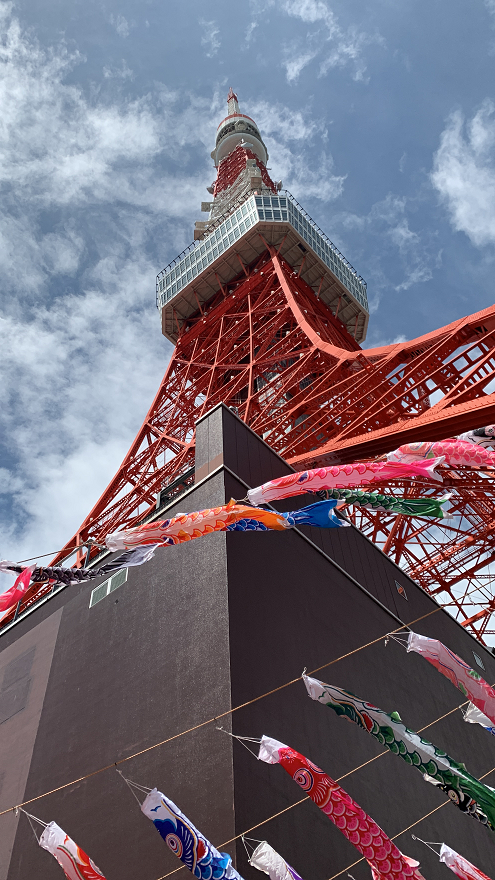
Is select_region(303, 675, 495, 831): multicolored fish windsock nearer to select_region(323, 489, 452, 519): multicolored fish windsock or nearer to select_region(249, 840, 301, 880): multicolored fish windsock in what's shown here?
select_region(249, 840, 301, 880): multicolored fish windsock

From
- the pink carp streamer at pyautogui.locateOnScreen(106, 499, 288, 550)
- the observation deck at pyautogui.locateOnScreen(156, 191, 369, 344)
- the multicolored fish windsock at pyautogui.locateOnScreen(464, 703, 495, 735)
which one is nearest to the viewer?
the pink carp streamer at pyautogui.locateOnScreen(106, 499, 288, 550)

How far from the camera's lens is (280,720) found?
6375mm

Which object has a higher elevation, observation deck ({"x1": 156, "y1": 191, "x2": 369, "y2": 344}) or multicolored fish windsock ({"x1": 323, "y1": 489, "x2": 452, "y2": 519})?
observation deck ({"x1": 156, "y1": 191, "x2": 369, "y2": 344})

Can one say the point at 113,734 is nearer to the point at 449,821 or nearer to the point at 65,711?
the point at 65,711

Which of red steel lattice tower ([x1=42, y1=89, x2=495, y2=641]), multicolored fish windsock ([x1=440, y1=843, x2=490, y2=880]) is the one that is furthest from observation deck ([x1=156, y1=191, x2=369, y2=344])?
multicolored fish windsock ([x1=440, y1=843, x2=490, y2=880])

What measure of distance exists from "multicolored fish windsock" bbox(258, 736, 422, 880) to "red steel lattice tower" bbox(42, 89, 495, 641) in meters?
2.82

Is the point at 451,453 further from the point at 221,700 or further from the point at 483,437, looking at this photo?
the point at 221,700

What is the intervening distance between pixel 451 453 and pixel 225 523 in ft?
7.66

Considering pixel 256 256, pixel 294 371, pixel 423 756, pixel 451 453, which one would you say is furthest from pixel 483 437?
pixel 256 256

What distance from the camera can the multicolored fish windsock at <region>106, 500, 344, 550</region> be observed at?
19.5ft

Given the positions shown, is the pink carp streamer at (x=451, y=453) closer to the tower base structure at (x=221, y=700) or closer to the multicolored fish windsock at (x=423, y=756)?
the multicolored fish windsock at (x=423, y=756)

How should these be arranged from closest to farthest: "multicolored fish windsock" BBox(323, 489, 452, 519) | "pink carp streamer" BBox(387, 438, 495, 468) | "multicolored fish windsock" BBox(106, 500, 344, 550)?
"multicolored fish windsock" BBox(323, 489, 452, 519) < "multicolored fish windsock" BBox(106, 500, 344, 550) < "pink carp streamer" BBox(387, 438, 495, 468)

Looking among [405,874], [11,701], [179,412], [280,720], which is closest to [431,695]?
[280,720]

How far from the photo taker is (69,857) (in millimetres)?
5090
